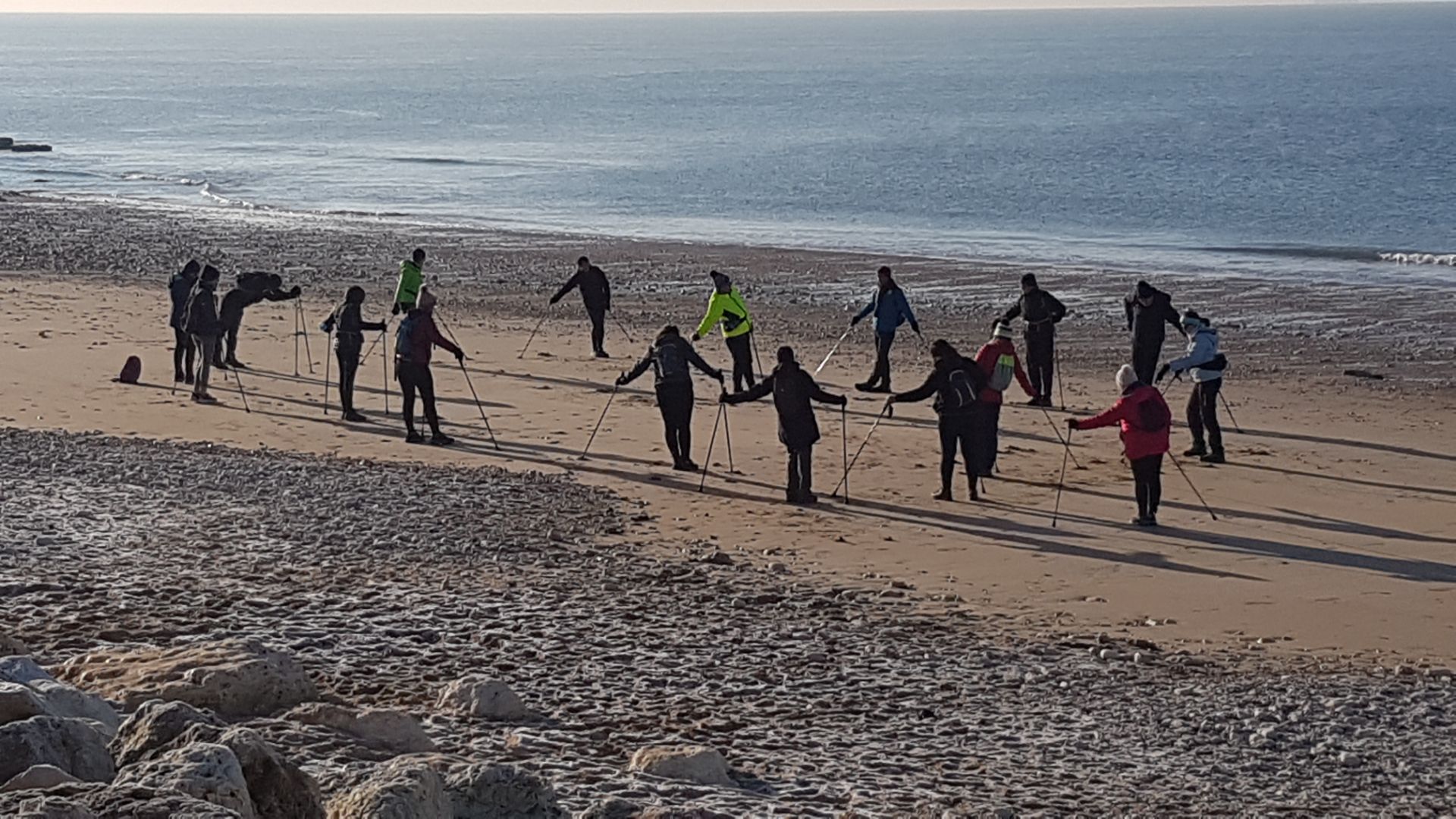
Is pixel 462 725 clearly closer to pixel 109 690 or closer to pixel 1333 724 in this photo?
pixel 109 690

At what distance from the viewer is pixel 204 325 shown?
19.4 m

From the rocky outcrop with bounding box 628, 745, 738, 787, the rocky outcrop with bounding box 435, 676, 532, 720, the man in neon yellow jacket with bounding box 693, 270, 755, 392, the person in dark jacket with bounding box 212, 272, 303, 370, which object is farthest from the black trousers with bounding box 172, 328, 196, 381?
the rocky outcrop with bounding box 628, 745, 738, 787

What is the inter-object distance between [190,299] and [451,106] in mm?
91072

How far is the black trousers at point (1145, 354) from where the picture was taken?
748 inches

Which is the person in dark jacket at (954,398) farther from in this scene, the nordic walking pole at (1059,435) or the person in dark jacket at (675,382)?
the person in dark jacket at (675,382)

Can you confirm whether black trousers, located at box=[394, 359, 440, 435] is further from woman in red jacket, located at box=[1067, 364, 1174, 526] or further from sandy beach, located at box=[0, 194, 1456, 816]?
woman in red jacket, located at box=[1067, 364, 1174, 526]

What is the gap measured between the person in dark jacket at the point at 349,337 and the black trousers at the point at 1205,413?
7892 millimetres

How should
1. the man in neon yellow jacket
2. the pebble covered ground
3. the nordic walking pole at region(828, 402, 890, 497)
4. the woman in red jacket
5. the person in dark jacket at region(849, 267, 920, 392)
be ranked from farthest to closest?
the person in dark jacket at region(849, 267, 920, 392) → the man in neon yellow jacket → the nordic walking pole at region(828, 402, 890, 497) → the woman in red jacket → the pebble covered ground

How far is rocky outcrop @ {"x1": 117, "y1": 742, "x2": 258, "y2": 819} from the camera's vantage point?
18.9 feet

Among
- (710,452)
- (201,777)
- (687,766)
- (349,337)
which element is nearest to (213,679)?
(687,766)

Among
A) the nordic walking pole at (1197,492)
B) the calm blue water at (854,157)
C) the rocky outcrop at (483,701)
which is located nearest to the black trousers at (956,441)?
the nordic walking pole at (1197,492)

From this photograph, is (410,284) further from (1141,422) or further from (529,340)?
(1141,422)

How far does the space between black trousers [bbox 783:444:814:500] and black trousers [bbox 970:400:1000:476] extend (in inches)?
53.6

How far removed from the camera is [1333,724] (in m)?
9.37
